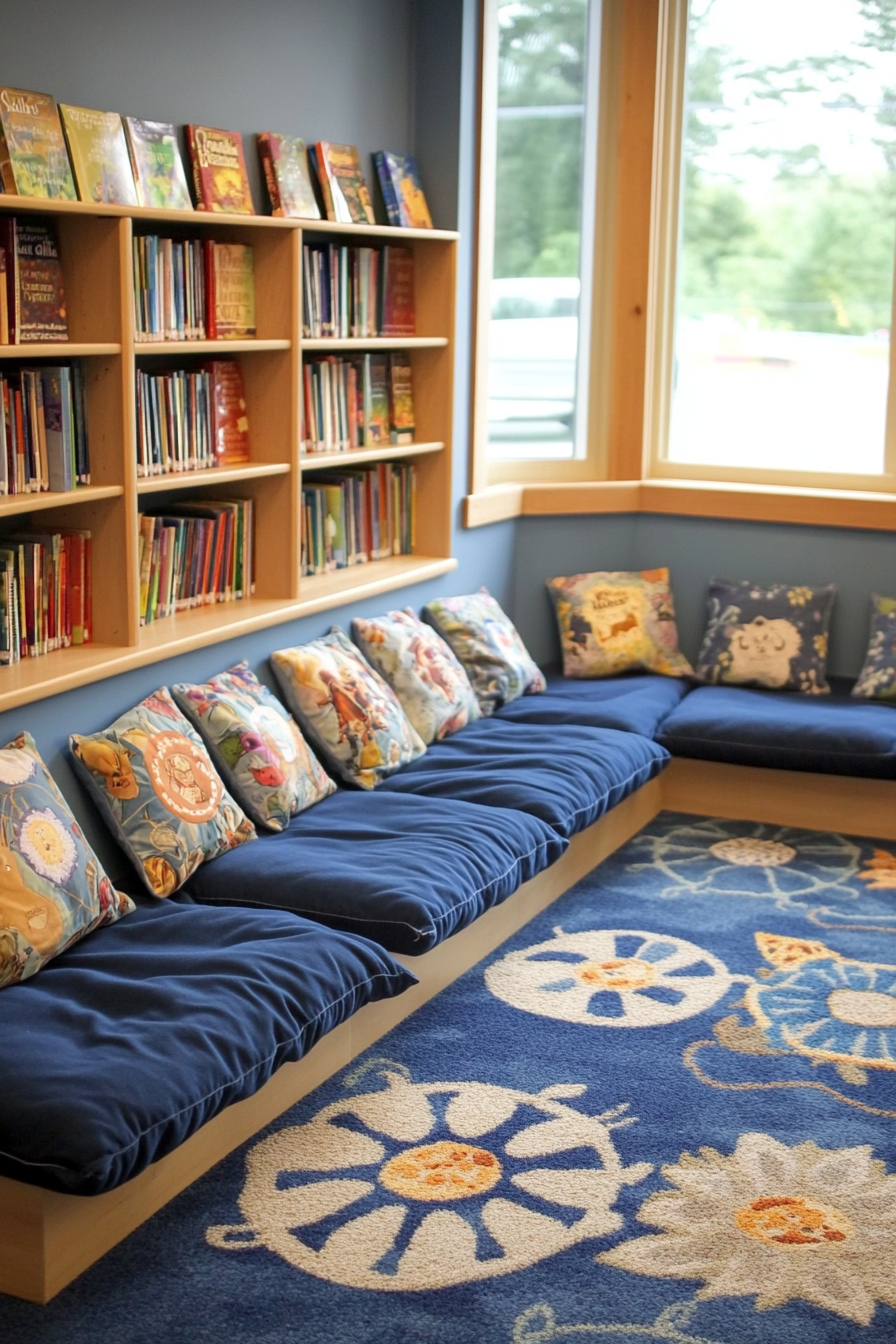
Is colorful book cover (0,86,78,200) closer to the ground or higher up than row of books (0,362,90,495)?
higher up

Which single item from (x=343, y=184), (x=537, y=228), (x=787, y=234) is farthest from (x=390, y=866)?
(x=787, y=234)

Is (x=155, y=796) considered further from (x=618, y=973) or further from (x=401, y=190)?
(x=401, y=190)

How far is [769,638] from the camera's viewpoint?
5008mm

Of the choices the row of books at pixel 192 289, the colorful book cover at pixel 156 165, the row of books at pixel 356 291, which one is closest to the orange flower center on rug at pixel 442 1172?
the row of books at pixel 192 289

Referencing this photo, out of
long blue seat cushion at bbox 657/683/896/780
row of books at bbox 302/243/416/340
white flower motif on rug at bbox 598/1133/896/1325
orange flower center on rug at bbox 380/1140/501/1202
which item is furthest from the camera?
long blue seat cushion at bbox 657/683/896/780

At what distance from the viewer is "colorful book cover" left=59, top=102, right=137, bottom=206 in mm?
3191

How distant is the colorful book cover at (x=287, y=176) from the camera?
3904mm

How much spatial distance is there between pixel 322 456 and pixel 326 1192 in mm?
2131

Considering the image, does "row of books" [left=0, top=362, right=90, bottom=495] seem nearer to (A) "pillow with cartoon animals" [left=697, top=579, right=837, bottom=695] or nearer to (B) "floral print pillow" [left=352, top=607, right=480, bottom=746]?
(B) "floral print pillow" [left=352, top=607, right=480, bottom=746]

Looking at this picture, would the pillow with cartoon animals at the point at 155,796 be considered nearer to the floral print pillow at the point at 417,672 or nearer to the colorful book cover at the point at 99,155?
the floral print pillow at the point at 417,672

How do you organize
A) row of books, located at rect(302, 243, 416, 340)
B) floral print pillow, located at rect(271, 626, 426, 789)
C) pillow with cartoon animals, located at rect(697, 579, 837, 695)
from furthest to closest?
pillow with cartoon animals, located at rect(697, 579, 837, 695) < row of books, located at rect(302, 243, 416, 340) < floral print pillow, located at rect(271, 626, 426, 789)

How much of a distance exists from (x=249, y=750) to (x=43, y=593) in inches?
23.2

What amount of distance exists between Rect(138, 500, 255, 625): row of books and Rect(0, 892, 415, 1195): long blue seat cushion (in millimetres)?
872

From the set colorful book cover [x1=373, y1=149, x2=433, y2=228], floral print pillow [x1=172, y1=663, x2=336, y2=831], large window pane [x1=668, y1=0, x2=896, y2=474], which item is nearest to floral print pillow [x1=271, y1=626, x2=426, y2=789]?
floral print pillow [x1=172, y1=663, x2=336, y2=831]
